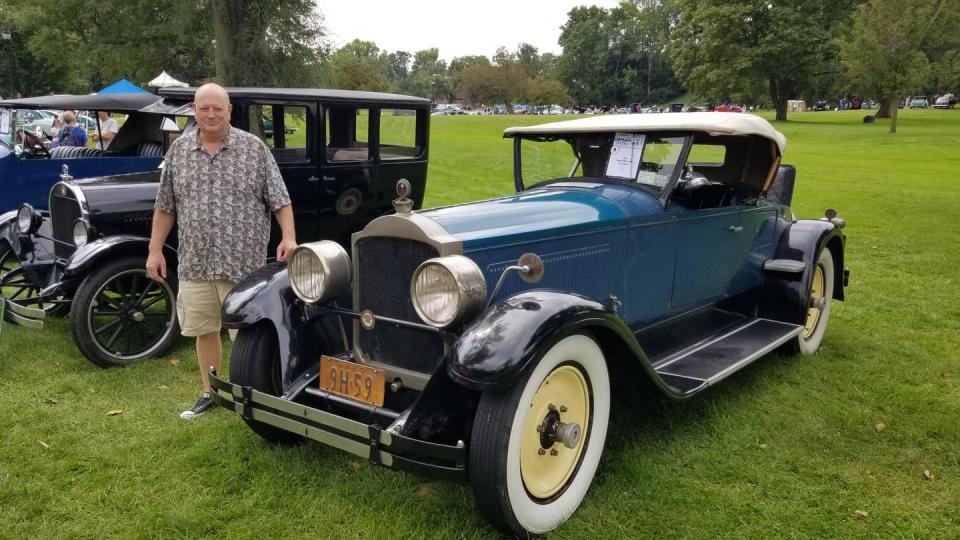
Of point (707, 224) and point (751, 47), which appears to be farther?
point (751, 47)

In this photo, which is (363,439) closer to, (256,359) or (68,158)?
(256,359)

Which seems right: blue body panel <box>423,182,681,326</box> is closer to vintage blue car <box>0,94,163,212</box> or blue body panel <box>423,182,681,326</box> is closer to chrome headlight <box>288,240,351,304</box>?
chrome headlight <box>288,240,351,304</box>

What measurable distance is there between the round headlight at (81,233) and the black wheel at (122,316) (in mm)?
475

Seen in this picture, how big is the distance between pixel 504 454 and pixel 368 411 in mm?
775

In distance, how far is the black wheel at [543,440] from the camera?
8.31 ft

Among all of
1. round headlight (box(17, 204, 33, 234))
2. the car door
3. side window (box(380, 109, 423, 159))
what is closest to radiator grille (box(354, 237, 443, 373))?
the car door

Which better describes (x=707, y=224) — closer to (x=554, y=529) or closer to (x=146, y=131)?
(x=554, y=529)

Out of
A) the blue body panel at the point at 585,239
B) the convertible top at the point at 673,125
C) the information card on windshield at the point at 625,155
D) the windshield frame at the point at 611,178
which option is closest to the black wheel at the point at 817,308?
the convertible top at the point at 673,125

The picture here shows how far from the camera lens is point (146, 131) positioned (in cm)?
834

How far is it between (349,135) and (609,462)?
14.6 ft

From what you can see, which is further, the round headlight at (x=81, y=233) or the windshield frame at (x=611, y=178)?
the round headlight at (x=81, y=233)

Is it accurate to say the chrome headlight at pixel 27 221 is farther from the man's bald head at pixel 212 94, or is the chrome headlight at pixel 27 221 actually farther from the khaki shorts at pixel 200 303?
the man's bald head at pixel 212 94

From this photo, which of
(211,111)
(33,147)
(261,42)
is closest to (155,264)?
(211,111)

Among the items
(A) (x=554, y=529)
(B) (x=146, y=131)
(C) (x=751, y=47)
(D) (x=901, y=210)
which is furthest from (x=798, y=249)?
(C) (x=751, y=47)
